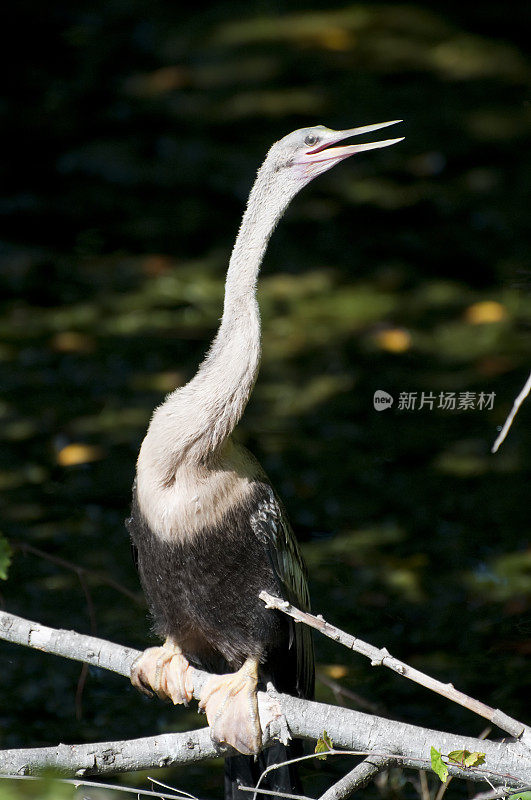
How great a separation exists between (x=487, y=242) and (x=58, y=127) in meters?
3.02

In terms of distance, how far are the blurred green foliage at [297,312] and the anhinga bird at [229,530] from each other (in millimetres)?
687

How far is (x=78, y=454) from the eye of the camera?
4.97 m

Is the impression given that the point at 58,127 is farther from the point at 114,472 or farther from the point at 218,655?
the point at 218,655

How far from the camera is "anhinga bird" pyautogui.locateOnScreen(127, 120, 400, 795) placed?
2.61 metres

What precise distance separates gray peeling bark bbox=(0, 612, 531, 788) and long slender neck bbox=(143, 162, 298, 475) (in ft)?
2.24

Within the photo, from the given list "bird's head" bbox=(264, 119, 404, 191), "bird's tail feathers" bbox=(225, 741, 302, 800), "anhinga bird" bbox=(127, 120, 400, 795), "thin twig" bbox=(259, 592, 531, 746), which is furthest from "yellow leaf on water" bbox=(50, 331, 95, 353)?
"thin twig" bbox=(259, 592, 531, 746)

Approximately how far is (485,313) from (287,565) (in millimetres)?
3210

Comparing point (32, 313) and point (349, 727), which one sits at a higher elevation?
point (32, 313)

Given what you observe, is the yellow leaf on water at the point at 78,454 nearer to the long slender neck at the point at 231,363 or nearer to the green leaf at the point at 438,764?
the long slender neck at the point at 231,363

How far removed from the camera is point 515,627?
4156 millimetres

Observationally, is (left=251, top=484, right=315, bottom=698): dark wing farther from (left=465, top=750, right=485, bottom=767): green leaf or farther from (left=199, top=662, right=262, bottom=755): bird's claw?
(left=465, top=750, right=485, bottom=767): green leaf

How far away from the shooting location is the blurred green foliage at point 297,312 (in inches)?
164

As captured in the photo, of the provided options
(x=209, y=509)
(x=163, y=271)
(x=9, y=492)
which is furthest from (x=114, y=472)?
(x=209, y=509)

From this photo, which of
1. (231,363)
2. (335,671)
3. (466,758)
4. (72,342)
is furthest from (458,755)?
(72,342)
